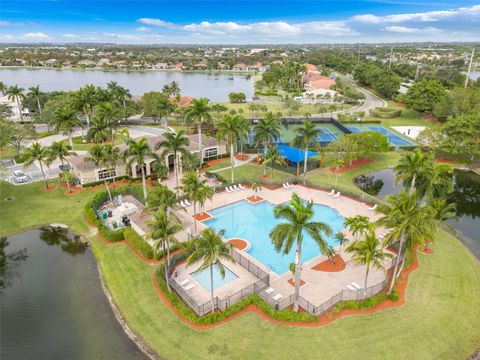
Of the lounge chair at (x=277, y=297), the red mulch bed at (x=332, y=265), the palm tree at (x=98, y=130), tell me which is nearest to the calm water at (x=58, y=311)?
the lounge chair at (x=277, y=297)

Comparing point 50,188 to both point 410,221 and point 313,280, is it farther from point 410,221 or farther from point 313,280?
point 410,221

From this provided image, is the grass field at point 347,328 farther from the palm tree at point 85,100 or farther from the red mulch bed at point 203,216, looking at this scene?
the palm tree at point 85,100

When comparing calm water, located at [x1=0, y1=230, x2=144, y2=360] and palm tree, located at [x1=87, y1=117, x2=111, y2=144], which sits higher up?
palm tree, located at [x1=87, y1=117, x2=111, y2=144]

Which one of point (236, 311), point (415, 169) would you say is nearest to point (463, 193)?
point (415, 169)

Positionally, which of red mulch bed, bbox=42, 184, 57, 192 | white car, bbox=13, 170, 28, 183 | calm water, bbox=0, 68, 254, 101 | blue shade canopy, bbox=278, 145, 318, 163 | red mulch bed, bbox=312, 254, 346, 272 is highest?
calm water, bbox=0, 68, 254, 101

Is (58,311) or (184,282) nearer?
(58,311)

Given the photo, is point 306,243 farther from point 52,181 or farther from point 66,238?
point 52,181

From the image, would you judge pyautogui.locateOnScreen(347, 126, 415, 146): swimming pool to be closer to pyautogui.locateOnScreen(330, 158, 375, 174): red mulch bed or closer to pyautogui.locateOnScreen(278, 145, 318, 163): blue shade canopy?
pyautogui.locateOnScreen(330, 158, 375, 174): red mulch bed

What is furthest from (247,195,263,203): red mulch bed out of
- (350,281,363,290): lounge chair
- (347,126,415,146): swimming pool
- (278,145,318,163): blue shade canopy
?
(347,126,415,146): swimming pool
